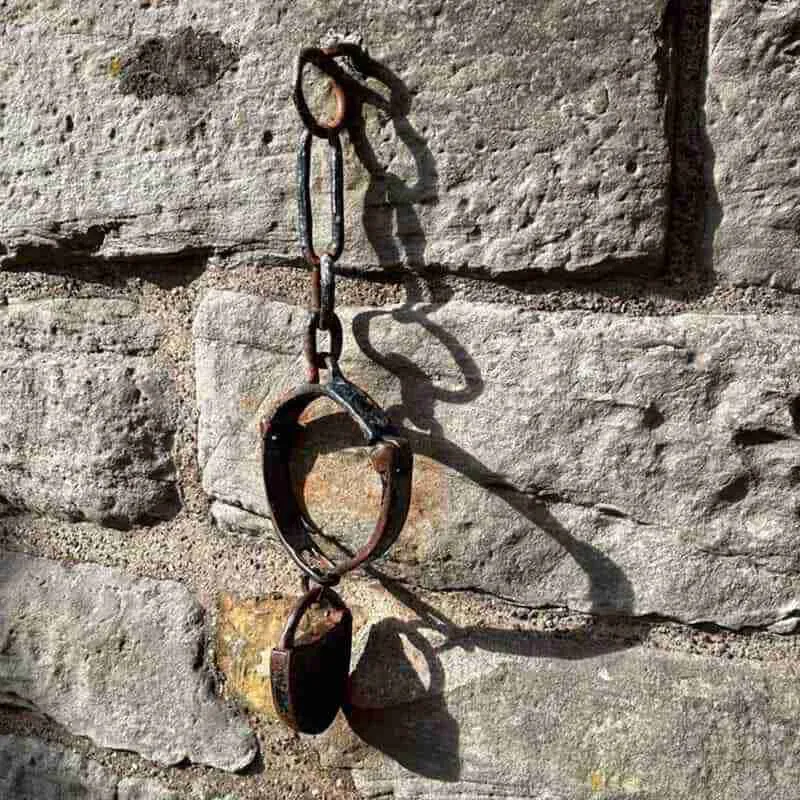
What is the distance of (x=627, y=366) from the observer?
592 millimetres

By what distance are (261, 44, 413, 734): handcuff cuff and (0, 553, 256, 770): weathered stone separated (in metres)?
0.12

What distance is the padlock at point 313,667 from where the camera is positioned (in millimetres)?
629

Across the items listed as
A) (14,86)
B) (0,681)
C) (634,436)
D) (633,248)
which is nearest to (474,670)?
(634,436)

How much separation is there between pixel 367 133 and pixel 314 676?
0.35 meters

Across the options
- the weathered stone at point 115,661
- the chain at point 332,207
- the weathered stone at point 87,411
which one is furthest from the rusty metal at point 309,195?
the weathered stone at point 115,661

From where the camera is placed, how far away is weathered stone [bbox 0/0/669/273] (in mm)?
577

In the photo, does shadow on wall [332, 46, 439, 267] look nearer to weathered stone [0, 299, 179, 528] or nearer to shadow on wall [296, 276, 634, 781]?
shadow on wall [296, 276, 634, 781]

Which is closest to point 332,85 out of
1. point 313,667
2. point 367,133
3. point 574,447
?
point 367,133

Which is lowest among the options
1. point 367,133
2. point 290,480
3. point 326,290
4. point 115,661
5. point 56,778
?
point 56,778

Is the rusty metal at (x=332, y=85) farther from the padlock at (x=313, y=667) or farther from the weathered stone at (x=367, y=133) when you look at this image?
the padlock at (x=313, y=667)

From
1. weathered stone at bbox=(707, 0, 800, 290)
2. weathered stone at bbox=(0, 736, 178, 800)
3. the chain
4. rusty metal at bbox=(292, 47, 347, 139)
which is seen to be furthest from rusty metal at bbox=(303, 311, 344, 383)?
weathered stone at bbox=(0, 736, 178, 800)

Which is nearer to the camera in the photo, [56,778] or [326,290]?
[326,290]

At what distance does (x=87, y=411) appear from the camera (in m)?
0.76

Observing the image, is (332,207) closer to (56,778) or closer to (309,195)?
(309,195)
